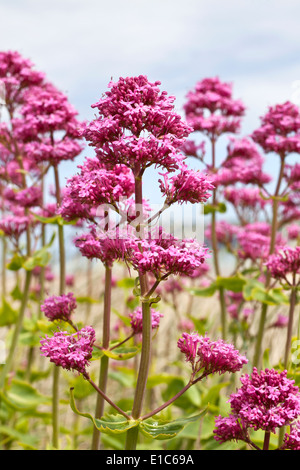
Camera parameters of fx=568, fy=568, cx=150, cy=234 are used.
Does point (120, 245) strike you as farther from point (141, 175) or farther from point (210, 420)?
point (210, 420)

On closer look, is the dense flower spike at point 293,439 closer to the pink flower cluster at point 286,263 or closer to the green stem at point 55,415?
the pink flower cluster at point 286,263

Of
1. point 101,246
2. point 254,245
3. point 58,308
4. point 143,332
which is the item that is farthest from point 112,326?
point 143,332

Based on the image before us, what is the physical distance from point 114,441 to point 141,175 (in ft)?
7.40

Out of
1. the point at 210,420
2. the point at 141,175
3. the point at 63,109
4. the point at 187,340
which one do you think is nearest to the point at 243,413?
the point at 187,340

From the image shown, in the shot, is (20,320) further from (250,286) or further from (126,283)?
(250,286)

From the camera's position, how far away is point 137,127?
6.47ft

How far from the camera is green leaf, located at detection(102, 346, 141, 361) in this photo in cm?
243

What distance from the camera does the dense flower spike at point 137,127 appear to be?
1947 millimetres

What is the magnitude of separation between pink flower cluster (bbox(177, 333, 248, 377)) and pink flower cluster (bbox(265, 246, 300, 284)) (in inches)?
35.4

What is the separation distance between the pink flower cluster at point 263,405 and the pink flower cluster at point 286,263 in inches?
33.6

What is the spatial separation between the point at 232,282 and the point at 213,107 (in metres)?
1.32

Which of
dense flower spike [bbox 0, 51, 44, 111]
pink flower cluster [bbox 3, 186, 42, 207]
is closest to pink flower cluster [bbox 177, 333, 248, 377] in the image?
pink flower cluster [bbox 3, 186, 42, 207]

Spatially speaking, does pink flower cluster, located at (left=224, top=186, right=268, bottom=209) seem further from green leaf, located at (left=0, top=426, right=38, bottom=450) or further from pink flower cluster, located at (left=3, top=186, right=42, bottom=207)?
green leaf, located at (left=0, top=426, right=38, bottom=450)

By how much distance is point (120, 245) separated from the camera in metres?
2.06
